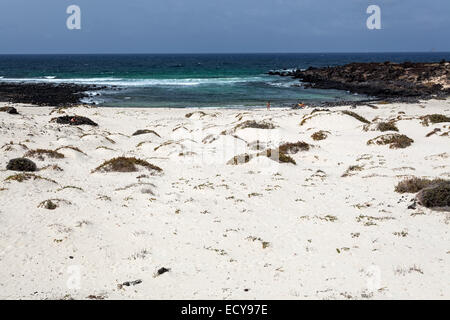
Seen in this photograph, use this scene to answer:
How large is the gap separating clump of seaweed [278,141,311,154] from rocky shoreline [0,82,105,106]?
3835 centimetres

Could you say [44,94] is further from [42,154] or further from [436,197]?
[436,197]

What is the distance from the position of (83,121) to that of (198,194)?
73.4ft

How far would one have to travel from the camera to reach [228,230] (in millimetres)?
11789

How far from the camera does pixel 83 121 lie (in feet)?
112

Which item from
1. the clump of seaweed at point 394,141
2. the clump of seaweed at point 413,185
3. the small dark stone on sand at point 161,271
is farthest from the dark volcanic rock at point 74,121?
the small dark stone on sand at point 161,271

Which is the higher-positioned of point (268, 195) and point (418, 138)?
point (418, 138)

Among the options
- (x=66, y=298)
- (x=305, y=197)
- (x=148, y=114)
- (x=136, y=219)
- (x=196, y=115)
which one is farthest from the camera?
(x=148, y=114)

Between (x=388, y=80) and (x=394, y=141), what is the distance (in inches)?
2331

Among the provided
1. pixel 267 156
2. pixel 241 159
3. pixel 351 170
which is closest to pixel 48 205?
pixel 241 159

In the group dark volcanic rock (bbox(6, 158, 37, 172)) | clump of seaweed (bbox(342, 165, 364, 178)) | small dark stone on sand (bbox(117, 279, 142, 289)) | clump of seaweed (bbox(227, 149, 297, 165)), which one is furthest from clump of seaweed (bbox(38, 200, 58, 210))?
clump of seaweed (bbox(342, 165, 364, 178))

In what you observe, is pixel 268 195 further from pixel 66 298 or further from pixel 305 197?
pixel 66 298

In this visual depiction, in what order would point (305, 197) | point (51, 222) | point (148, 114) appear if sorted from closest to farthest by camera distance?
point (51, 222) < point (305, 197) < point (148, 114)
